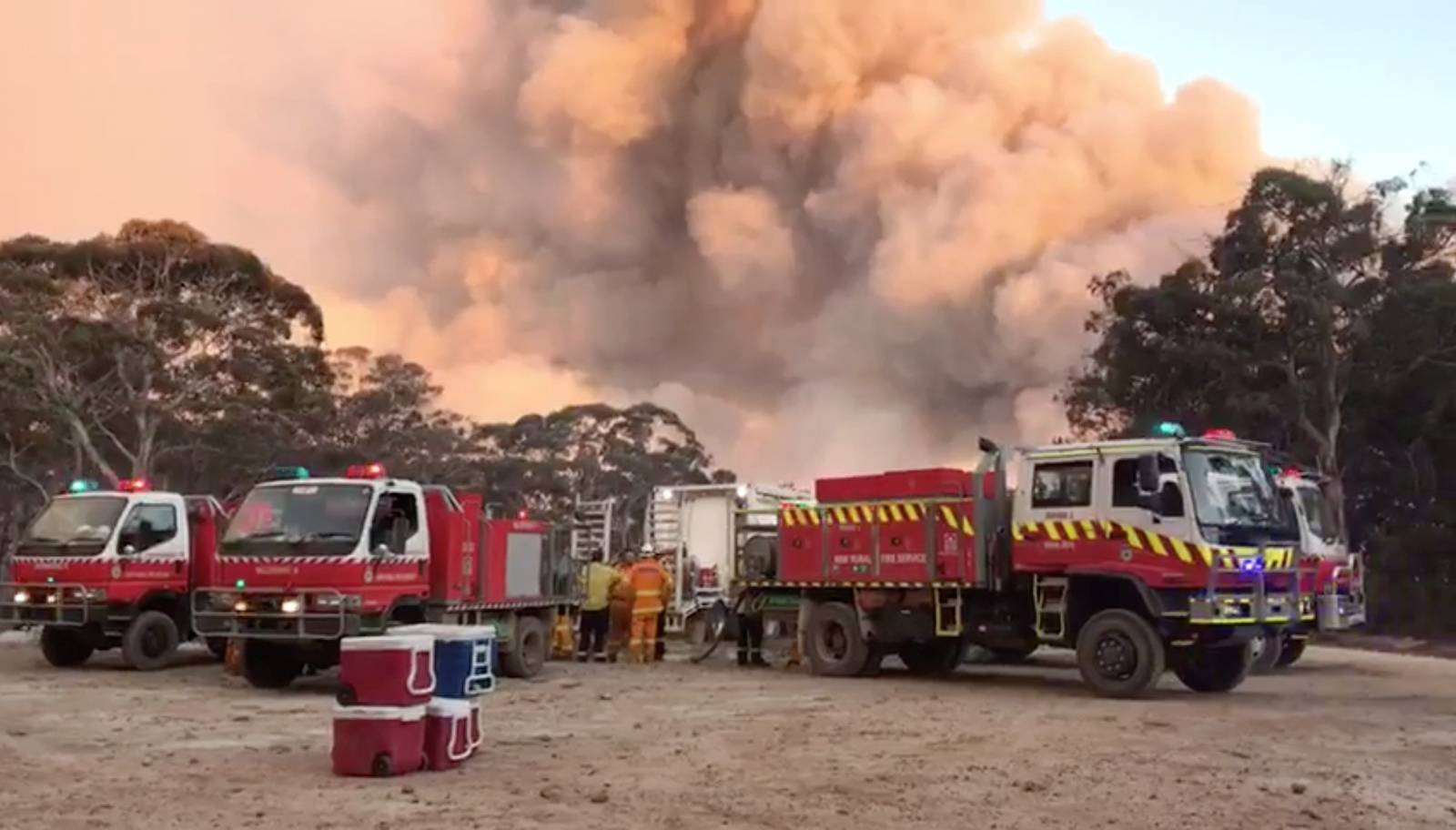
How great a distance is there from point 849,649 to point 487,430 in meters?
40.0

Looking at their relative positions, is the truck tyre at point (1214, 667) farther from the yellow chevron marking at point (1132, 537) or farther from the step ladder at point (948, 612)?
the step ladder at point (948, 612)

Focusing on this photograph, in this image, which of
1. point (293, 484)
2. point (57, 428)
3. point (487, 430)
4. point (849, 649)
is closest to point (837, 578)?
point (849, 649)

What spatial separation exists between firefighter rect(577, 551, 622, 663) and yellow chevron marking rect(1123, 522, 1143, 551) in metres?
7.49

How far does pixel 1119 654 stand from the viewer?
13391mm

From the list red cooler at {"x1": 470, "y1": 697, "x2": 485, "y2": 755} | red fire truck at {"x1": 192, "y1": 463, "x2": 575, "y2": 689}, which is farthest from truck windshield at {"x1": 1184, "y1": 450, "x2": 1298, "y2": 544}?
red fire truck at {"x1": 192, "y1": 463, "x2": 575, "y2": 689}

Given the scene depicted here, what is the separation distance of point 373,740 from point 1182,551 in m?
7.78

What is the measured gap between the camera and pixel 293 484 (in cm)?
A: 1382

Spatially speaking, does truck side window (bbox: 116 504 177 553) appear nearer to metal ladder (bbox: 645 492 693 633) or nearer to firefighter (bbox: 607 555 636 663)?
firefighter (bbox: 607 555 636 663)

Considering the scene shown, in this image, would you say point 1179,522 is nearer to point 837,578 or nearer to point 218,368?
point 837,578

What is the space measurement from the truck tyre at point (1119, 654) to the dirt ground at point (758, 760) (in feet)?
0.96

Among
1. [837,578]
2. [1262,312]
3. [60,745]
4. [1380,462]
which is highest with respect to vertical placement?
[1262,312]

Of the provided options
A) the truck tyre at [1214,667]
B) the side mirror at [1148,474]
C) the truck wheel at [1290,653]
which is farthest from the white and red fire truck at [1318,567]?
the side mirror at [1148,474]

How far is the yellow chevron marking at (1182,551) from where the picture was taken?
42.4 ft

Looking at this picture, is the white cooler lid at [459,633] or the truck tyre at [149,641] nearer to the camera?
the white cooler lid at [459,633]
